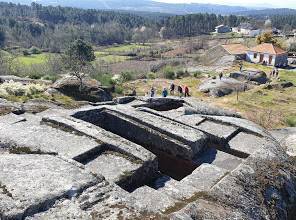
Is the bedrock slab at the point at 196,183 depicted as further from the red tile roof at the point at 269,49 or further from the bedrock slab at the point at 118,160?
the red tile roof at the point at 269,49

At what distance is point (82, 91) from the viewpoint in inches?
1148

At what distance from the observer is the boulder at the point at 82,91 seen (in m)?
28.5

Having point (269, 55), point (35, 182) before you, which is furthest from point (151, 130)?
point (269, 55)

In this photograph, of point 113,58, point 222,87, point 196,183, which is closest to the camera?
point 196,183

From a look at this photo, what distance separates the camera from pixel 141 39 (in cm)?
17450

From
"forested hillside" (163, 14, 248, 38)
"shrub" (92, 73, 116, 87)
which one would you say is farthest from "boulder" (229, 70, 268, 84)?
"forested hillside" (163, 14, 248, 38)

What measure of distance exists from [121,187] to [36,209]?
8.93 ft

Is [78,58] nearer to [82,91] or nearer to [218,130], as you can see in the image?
[82,91]

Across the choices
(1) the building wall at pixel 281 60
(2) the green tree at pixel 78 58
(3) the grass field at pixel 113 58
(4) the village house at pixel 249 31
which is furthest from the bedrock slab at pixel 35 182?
(4) the village house at pixel 249 31

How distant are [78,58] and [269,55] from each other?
49934mm

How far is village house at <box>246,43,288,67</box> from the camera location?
251 feet

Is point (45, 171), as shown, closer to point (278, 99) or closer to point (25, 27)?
point (278, 99)

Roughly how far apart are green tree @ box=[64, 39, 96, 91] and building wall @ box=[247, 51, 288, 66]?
45.1 metres

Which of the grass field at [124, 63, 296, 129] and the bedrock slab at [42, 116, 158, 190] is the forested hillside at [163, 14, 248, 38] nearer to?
the grass field at [124, 63, 296, 129]
